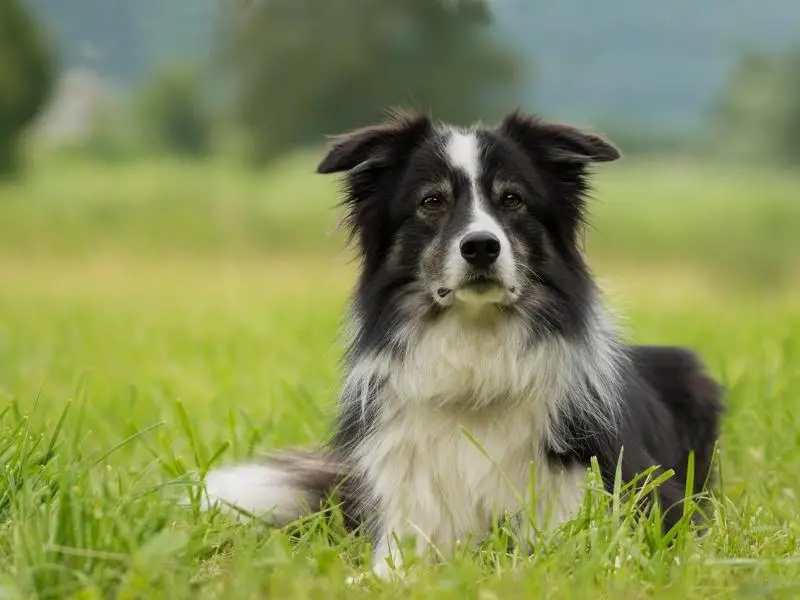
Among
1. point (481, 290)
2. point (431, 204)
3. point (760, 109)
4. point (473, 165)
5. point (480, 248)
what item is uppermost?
point (760, 109)

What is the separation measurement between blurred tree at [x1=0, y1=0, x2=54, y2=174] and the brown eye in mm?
10150

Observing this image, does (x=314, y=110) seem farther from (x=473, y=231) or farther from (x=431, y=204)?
(x=473, y=231)

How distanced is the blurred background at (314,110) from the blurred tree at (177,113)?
1.2 inches

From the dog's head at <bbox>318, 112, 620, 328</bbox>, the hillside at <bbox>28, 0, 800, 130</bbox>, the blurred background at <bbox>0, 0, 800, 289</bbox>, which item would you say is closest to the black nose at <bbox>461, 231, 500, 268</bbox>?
the dog's head at <bbox>318, 112, 620, 328</bbox>

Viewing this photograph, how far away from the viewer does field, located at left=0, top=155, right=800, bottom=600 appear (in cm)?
287

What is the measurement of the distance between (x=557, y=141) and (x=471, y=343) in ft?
2.70

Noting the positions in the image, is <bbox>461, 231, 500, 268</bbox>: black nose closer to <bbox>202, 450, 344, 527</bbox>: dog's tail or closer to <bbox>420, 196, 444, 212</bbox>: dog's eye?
<bbox>420, 196, 444, 212</bbox>: dog's eye

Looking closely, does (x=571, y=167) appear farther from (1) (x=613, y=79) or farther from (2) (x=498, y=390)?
(1) (x=613, y=79)

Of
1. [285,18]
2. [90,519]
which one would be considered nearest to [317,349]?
[90,519]

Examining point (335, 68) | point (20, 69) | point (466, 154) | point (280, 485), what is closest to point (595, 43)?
point (335, 68)

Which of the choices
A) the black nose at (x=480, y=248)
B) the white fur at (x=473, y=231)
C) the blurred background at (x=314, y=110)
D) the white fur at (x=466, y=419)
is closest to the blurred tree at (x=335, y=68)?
the blurred background at (x=314, y=110)

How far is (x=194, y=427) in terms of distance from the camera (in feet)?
15.6

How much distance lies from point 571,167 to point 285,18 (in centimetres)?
1077

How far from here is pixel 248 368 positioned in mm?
7934
